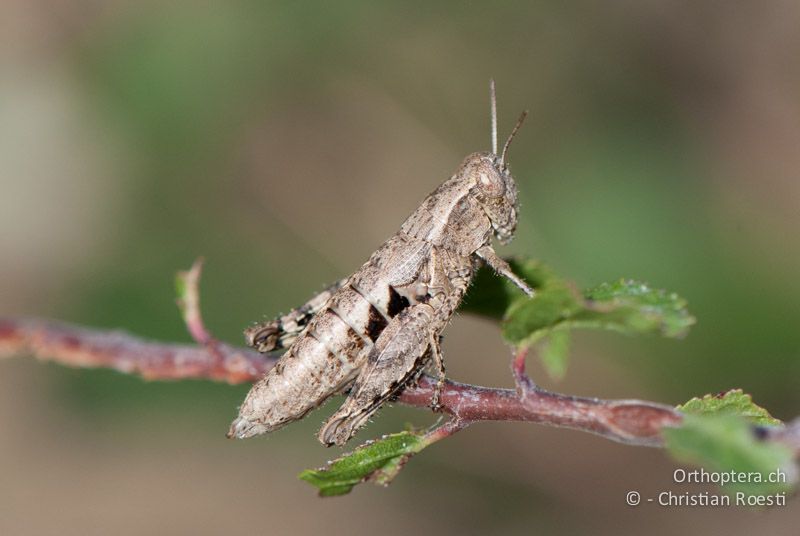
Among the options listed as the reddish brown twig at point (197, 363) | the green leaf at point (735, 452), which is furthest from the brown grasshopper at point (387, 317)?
the green leaf at point (735, 452)

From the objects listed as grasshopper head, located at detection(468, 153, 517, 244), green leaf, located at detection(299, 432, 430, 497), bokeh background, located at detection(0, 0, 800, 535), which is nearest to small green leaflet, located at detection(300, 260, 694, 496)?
green leaf, located at detection(299, 432, 430, 497)

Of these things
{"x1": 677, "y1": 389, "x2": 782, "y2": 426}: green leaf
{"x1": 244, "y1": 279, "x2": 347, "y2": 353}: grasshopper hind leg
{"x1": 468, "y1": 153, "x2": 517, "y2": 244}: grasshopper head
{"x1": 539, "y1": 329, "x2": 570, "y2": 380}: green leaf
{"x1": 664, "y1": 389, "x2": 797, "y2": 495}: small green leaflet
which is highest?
{"x1": 468, "y1": 153, "x2": 517, "y2": 244}: grasshopper head

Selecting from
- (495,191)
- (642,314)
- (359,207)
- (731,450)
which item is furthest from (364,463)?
(359,207)

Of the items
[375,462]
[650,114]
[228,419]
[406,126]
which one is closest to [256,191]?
[406,126]

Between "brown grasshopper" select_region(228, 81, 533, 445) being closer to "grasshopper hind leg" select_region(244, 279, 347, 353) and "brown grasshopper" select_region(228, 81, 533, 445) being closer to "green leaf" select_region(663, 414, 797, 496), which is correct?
"grasshopper hind leg" select_region(244, 279, 347, 353)

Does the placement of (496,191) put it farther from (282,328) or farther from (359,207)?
(359,207)

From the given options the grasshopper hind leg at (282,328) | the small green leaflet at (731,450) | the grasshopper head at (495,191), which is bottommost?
the small green leaflet at (731,450)

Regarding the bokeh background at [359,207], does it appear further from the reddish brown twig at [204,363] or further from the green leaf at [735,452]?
the green leaf at [735,452]
